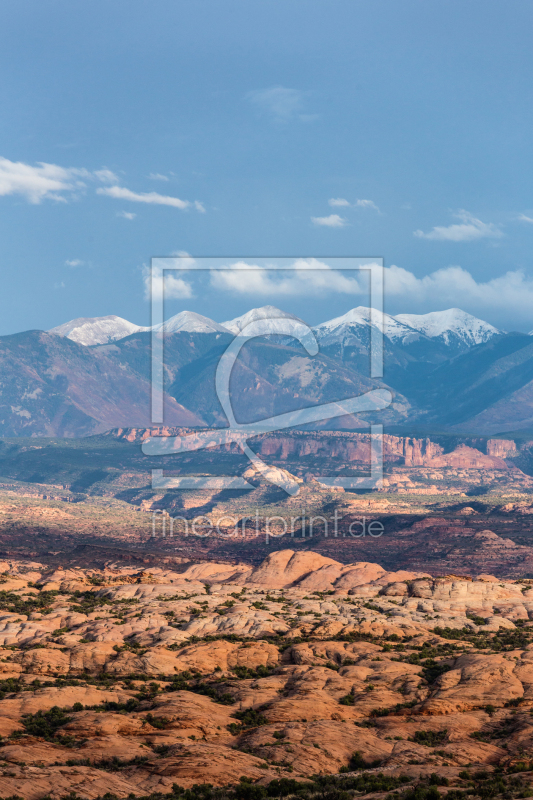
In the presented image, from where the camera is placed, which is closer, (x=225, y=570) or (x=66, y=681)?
(x=66, y=681)

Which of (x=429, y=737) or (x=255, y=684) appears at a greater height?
(x=429, y=737)

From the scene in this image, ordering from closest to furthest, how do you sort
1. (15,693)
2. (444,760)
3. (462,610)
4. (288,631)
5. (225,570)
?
(444,760)
(15,693)
(288,631)
(462,610)
(225,570)

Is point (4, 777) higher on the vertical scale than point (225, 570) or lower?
higher

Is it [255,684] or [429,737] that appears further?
[255,684]

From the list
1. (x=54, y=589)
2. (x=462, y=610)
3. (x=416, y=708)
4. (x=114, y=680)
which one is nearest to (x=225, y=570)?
(x=54, y=589)

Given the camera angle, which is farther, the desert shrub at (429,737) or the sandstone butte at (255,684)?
the desert shrub at (429,737)

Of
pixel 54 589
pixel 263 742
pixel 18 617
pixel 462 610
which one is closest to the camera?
pixel 263 742

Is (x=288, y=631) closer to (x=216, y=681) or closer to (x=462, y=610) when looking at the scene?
(x=216, y=681)

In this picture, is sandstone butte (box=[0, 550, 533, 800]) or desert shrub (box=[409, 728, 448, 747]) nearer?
sandstone butte (box=[0, 550, 533, 800])
